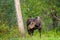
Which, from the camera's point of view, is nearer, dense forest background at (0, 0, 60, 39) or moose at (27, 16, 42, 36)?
dense forest background at (0, 0, 60, 39)

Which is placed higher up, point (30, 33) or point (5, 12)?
point (5, 12)

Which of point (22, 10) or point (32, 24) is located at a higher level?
point (22, 10)

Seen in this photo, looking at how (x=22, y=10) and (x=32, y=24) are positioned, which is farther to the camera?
(x=22, y=10)

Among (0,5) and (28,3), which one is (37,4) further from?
(0,5)

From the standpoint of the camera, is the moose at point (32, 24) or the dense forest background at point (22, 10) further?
the moose at point (32, 24)

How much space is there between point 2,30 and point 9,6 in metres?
Result: 3.24

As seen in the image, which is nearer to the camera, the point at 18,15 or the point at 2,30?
the point at 2,30

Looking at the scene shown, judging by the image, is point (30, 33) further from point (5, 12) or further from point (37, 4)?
point (37, 4)

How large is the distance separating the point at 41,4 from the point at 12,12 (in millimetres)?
4230

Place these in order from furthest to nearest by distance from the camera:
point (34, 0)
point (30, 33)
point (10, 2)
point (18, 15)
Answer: point (34, 0), point (10, 2), point (30, 33), point (18, 15)

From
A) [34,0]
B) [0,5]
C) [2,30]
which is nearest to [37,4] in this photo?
[34,0]

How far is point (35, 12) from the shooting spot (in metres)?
20.0

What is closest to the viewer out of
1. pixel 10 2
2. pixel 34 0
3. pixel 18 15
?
pixel 18 15

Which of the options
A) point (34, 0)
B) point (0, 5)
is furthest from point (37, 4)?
point (0, 5)
